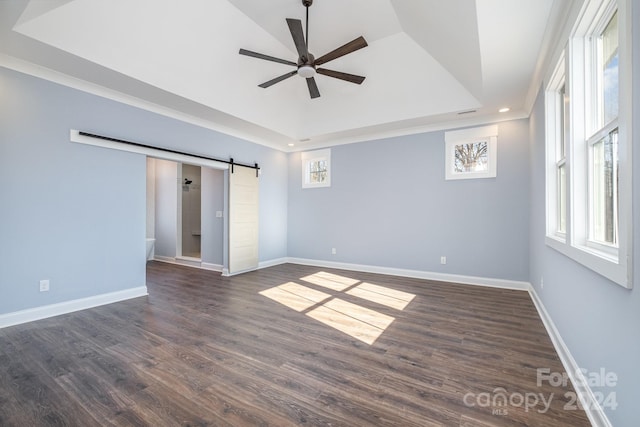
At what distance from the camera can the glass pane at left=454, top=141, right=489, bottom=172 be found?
462 centimetres

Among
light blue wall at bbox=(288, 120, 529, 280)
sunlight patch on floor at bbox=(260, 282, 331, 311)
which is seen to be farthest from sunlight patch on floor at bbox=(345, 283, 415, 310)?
light blue wall at bbox=(288, 120, 529, 280)

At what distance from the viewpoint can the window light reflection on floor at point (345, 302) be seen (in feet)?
9.58

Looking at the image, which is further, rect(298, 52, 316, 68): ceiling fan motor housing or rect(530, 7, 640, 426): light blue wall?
rect(298, 52, 316, 68): ceiling fan motor housing

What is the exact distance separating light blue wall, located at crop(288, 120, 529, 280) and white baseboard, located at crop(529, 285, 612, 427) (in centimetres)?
177

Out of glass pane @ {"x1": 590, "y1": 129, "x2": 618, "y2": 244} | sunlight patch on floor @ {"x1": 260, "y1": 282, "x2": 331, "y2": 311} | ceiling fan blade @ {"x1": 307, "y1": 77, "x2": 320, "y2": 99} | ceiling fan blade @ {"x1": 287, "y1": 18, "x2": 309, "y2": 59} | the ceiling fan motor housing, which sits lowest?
sunlight patch on floor @ {"x1": 260, "y1": 282, "x2": 331, "y2": 311}

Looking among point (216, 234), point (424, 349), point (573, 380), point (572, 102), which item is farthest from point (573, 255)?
point (216, 234)

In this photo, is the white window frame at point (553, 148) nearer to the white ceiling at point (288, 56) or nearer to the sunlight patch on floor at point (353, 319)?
the white ceiling at point (288, 56)

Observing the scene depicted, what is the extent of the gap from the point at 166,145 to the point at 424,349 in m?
4.42

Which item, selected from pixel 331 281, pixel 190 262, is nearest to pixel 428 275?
pixel 331 281

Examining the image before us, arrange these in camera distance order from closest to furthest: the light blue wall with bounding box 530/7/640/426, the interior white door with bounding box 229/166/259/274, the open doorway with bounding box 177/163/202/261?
the light blue wall with bounding box 530/7/640/426, the interior white door with bounding box 229/166/259/274, the open doorway with bounding box 177/163/202/261

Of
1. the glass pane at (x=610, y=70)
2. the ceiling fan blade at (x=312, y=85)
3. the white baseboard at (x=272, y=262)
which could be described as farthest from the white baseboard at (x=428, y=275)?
the ceiling fan blade at (x=312, y=85)

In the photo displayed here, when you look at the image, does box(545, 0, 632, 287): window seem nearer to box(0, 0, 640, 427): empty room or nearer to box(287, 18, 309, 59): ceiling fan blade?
box(0, 0, 640, 427): empty room

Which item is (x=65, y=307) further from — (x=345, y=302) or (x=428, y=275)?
(x=428, y=275)

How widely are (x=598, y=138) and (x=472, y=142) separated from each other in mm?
3080
